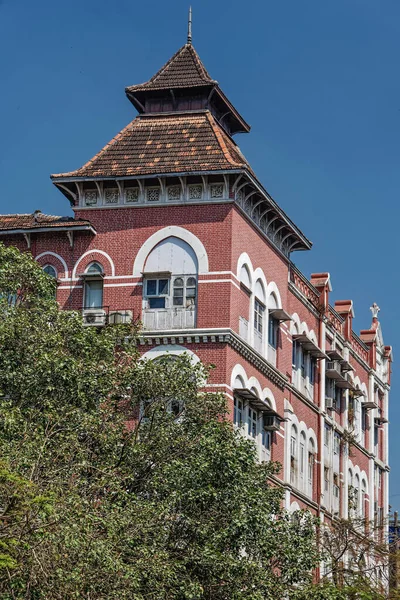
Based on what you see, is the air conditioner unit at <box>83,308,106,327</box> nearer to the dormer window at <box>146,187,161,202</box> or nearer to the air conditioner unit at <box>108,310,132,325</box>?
the air conditioner unit at <box>108,310,132,325</box>

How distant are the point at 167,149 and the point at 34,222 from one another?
448cm

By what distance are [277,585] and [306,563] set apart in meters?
0.99

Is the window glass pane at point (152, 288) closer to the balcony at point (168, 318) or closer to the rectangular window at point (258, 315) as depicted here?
the balcony at point (168, 318)

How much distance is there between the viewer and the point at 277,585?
98.6 ft

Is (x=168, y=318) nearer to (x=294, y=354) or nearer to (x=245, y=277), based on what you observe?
(x=245, y=277)

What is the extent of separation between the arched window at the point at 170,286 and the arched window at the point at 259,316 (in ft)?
9.21

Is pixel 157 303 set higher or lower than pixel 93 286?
lower

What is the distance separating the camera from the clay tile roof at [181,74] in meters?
43.0

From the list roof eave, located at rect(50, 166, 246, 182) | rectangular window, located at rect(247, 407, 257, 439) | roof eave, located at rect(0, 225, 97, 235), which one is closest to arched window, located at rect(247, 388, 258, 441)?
rectangular window, located at rect(247, 407, 257, 439)

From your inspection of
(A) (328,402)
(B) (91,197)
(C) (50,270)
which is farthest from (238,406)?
(A) (328,402)

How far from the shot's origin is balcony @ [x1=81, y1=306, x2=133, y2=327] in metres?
39.6

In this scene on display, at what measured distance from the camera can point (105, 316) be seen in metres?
39.8

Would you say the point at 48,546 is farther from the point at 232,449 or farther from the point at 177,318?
the point at 177,318

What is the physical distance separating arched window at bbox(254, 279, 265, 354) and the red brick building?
2.1 inches
